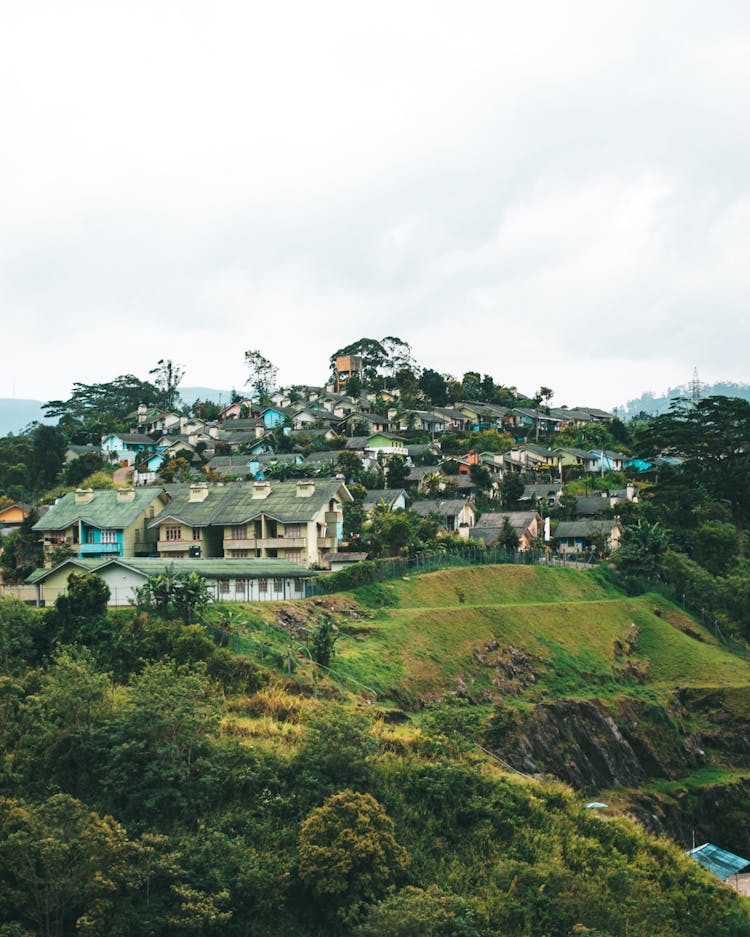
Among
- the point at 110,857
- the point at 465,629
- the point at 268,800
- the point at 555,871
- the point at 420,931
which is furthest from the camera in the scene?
the point at 465,629

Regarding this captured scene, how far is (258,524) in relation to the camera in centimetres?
5694

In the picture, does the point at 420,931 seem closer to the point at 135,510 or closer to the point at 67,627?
the point at 67,627

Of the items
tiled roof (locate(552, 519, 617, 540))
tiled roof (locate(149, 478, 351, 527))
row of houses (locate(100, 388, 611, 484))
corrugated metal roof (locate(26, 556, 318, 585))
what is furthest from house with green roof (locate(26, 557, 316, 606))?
row of houses (locate(100, 388, 611, 484))

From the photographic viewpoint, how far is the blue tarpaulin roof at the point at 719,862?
117 ft

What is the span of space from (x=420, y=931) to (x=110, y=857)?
24.2ft

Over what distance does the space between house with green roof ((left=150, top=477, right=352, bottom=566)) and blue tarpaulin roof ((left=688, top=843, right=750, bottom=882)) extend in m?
25.2

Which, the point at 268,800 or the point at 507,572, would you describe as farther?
the point at 507,572

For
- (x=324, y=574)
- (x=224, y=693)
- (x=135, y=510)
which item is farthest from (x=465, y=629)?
(x=135, y=510)

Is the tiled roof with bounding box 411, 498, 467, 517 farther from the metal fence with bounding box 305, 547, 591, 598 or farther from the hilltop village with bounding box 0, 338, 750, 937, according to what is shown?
the metal fence with bounding box 305, 547, 591, 598

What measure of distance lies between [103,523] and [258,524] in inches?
339

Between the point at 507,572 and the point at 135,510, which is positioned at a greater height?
the point at 135,510

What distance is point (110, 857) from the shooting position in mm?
24391

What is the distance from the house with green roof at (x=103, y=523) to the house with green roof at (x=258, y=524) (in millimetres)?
1076

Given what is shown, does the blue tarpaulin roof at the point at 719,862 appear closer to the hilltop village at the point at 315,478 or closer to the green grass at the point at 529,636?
the green grass at the point at 529,636
